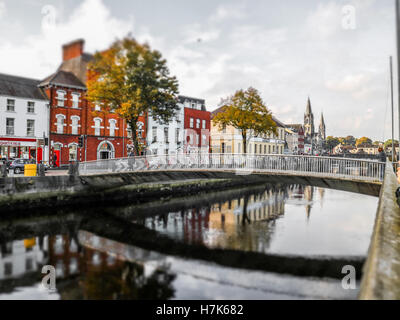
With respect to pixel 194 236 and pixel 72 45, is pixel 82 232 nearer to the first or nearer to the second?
pixel 194 236

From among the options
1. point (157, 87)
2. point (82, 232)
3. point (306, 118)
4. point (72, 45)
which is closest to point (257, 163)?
point (82, 232)

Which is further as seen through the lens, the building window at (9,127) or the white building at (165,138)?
the white building at (165,138)

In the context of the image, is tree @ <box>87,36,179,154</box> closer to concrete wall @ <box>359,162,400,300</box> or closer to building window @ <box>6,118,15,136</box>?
building window @ <box>6,118,15,136</box>

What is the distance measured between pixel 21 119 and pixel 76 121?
16.0ft

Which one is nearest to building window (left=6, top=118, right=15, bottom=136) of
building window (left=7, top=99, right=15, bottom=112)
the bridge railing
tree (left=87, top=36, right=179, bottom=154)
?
building window (left=7, top=99, right=15, bottom=112)

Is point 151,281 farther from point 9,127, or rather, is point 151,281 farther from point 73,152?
point 73,152

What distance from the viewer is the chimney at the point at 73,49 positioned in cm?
3512

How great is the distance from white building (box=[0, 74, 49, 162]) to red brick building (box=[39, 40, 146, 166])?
0.99m

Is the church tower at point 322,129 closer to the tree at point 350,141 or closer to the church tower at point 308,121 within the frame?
the church tower at point 308,121

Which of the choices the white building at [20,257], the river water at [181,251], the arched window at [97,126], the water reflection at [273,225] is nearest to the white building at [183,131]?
the arched window at [97,126]

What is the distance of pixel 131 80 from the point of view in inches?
871

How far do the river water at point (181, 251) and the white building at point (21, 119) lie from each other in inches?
574

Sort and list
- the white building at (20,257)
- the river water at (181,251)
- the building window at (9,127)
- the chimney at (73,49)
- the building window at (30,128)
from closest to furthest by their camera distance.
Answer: the river water at (181,251)
the white building at (20,257)
the building window at (9,127)
the building window at (30,128)
the chimney at (73,49)

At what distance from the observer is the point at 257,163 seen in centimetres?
1622
